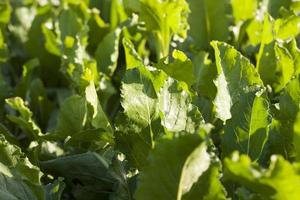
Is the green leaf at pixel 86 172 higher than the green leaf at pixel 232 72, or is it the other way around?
the green leaf at pixel 232 72

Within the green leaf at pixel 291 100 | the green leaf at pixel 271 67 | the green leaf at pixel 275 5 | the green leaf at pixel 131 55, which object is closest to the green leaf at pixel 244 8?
the green leaf at pixel 275 5

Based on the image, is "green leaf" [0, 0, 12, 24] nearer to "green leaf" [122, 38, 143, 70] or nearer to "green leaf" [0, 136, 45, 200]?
"green leaf" [122, 38, 143, 70]

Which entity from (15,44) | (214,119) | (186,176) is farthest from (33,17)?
(186,176)

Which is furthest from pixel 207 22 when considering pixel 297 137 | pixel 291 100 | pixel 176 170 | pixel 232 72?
pixel 176 170

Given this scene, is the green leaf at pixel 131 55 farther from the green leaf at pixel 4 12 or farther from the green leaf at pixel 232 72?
the green leaf at pixel 4 12

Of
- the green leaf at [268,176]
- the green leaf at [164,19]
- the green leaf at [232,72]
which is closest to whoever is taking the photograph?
the green leaf at [268,176]
